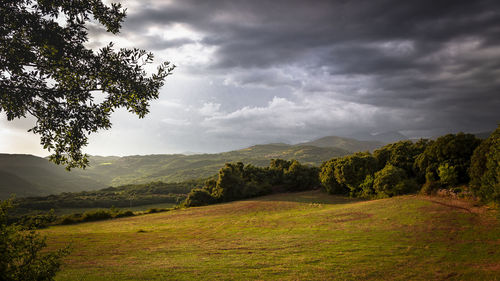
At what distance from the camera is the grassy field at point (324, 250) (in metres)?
15.8

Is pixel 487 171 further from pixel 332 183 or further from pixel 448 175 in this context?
pixel 332 183

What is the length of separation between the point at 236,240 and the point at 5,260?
2037cm

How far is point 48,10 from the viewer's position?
1043 cm

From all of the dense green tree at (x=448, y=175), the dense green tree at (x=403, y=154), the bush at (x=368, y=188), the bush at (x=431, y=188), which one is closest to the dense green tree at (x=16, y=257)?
the bush at (x=431, y=188)

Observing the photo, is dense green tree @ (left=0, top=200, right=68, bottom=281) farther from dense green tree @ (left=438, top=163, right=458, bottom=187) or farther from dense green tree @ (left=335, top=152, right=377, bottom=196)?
dense green tree @ (left=335, top=152, right=377, bottom=196)

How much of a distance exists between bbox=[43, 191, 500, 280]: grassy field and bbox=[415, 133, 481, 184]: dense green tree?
25.5ft

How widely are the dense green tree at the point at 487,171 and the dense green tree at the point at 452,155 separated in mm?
3958

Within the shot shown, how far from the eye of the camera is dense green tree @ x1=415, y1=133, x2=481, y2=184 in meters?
36.7

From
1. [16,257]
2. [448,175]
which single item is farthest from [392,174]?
[16,257]

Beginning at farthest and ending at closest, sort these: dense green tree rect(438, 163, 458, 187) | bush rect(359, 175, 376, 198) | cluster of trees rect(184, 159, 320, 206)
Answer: cluster of trees rect(184, 159, 320, 206), bush rect(359, 175, 376, 198), dense green tree rect(438, 163, 458, 187)

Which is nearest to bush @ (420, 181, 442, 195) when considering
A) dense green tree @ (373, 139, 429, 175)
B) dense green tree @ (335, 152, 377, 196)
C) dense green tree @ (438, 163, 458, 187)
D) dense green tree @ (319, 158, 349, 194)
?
dense green tree @ (438, 163, 458, 187)

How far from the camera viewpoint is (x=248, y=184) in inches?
3086

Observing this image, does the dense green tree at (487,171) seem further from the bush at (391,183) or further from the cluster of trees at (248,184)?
the cluster of trees at (248,184)

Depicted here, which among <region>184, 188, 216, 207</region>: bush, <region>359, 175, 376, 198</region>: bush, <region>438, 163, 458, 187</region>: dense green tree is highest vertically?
<region>438, 163, 458, 187</region>: dense green tree
